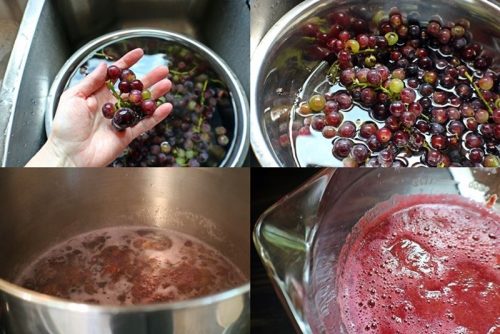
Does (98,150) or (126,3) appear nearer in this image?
(98,150)

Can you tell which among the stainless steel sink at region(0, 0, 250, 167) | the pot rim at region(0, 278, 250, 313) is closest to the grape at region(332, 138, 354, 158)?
the stainless steel sink at region(0, 0, 250, 167)

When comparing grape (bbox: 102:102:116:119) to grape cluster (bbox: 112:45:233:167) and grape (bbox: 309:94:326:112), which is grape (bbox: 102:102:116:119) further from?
grape (bbox: 309:94:326:112)

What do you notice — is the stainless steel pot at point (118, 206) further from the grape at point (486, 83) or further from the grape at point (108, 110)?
the grape at point (486, 83)

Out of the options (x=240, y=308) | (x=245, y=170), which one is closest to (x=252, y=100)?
(x=245, y=170)

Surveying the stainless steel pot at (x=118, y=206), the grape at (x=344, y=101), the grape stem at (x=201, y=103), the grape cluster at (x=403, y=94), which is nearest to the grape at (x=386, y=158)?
the grape cluster at (x=403, y=94)

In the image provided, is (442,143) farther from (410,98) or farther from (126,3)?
(126,3)
